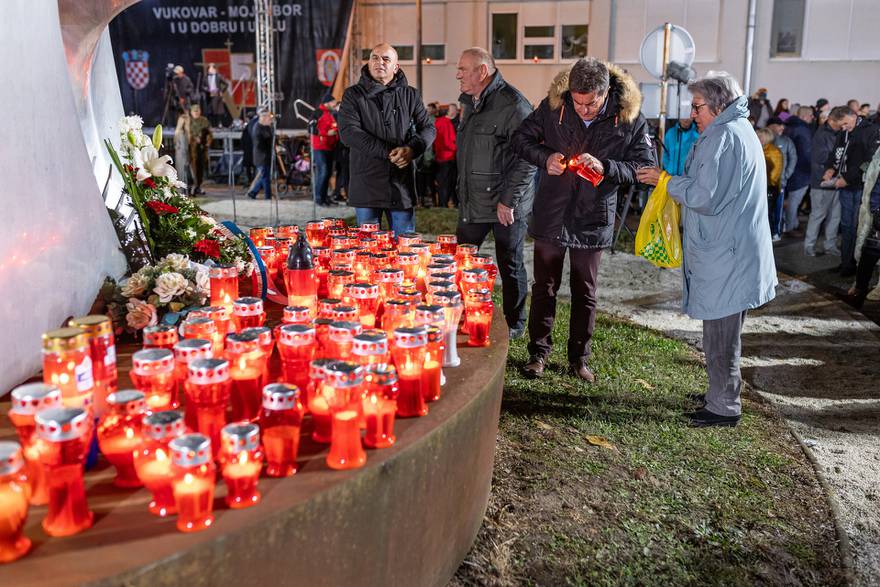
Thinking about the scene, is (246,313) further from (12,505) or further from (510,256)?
(510,256)

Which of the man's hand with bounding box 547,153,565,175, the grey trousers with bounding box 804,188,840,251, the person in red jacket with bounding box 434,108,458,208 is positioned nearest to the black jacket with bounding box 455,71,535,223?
the man's hand with bounding box 547,153,565,175

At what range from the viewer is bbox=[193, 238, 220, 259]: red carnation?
339 cm

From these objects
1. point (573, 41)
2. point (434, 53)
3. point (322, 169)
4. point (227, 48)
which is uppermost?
point (573, 41)

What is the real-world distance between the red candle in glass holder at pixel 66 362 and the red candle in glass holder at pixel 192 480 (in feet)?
1.16

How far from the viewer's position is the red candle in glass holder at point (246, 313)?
255 centimetres

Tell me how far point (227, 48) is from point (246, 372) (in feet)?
52.7

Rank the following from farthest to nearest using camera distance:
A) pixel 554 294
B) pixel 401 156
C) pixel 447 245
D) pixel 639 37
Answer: pixel 639 37, pixel 401 156, pixel 554 294, pixel 447 245

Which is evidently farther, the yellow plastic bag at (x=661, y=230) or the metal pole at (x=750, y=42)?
the metal pole at (x=750, y=42)

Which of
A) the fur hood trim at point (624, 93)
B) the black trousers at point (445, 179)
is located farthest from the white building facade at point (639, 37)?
the fur hood trim at point (624, 93)

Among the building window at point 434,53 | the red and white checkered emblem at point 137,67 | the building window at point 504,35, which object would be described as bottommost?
the red and white checkered emblem at point 137,67

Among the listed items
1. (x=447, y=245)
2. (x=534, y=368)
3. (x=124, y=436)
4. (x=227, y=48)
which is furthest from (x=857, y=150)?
(x=227, y=48)

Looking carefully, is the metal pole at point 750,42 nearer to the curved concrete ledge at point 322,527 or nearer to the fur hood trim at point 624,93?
the fur hood trim at point 624,93

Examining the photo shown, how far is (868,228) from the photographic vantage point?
687cm

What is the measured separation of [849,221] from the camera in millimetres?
8484
